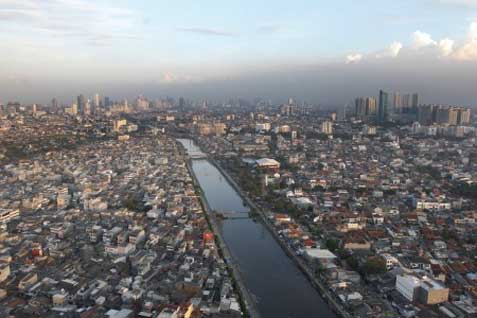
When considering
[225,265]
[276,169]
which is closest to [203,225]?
[225,265]

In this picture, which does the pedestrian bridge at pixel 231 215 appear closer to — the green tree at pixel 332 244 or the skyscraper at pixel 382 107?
the green tree at pixel 332 244

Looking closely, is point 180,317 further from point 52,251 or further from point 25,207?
point 25,207

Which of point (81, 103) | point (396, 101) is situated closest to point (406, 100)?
point (396, 101)

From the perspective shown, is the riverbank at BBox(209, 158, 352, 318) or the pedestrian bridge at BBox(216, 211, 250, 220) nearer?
the riverbank at BBox(209, 158, 352, 318)

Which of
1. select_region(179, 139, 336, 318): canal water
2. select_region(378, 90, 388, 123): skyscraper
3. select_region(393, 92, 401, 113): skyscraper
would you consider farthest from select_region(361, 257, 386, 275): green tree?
select_region(393, 92, 401, 113): skyscraper

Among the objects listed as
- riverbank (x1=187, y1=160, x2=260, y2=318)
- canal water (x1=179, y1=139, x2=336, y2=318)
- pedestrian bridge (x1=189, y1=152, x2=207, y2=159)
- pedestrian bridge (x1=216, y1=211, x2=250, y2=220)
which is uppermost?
pedestrian bridge (x1=189, y1=152, x2=207, y2=159)

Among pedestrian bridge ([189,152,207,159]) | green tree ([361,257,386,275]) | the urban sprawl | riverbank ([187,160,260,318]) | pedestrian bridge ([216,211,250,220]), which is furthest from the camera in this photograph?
pedestrian bridge ([189,152,207,159])

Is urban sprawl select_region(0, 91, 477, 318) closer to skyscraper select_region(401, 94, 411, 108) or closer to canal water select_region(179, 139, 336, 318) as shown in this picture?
canal water select_region(179, 139, 336, 318)

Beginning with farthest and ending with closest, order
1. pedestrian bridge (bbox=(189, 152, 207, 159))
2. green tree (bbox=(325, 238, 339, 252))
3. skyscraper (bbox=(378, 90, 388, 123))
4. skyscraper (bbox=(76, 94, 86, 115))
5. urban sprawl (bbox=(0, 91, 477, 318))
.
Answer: skyscraper (bbox=(76, 94, 86, 115)), skyscraper (bbox=(378, 90, 388, 123)), pedestrian bridge (bbox=(189, 152, 207, 159)), green tree (bbox=(325, 238, 339, 252)), urban sprawl (bbox=(0, 91, 477, 318))
